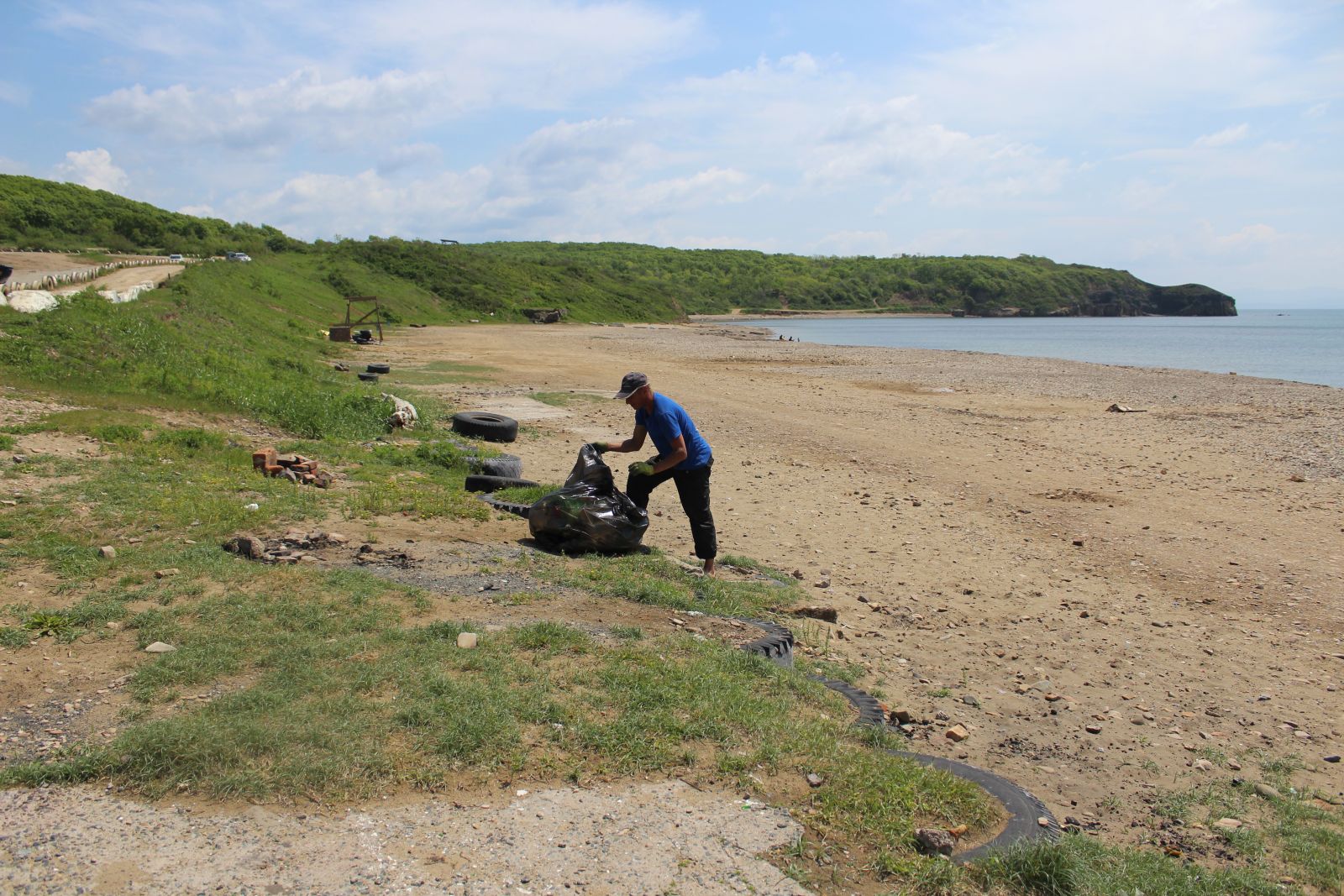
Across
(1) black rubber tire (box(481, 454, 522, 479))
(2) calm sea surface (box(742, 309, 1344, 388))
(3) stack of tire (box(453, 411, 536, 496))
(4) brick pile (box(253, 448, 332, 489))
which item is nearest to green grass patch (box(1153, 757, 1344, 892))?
(3) stack of tire (box(453, 411, 536, 496))

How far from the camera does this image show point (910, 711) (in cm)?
561

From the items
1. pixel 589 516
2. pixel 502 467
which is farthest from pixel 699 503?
pixel 502 467

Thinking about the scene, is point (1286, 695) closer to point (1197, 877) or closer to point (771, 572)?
point (1197, 877)

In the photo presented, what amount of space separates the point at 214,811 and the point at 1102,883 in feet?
10.9

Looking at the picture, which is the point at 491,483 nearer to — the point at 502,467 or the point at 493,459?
the point at 502,467

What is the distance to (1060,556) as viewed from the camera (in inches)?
362

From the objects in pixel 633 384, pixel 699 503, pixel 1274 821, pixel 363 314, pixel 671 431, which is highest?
pixel 363 314

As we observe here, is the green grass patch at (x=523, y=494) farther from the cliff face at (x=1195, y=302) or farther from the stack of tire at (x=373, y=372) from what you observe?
the cliff face at (x=1195, y=302)

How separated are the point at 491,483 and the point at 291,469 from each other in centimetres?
190

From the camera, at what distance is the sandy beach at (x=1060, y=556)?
5504mm

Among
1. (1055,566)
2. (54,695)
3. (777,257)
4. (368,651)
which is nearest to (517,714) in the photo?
(368,651)

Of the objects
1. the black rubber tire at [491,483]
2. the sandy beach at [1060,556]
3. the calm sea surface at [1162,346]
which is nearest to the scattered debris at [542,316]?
the calm sea surface at [1162,346]

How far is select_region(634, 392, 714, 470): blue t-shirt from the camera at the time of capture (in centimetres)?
740

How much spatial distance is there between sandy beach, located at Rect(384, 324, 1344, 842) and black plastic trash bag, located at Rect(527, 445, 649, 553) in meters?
0.89
